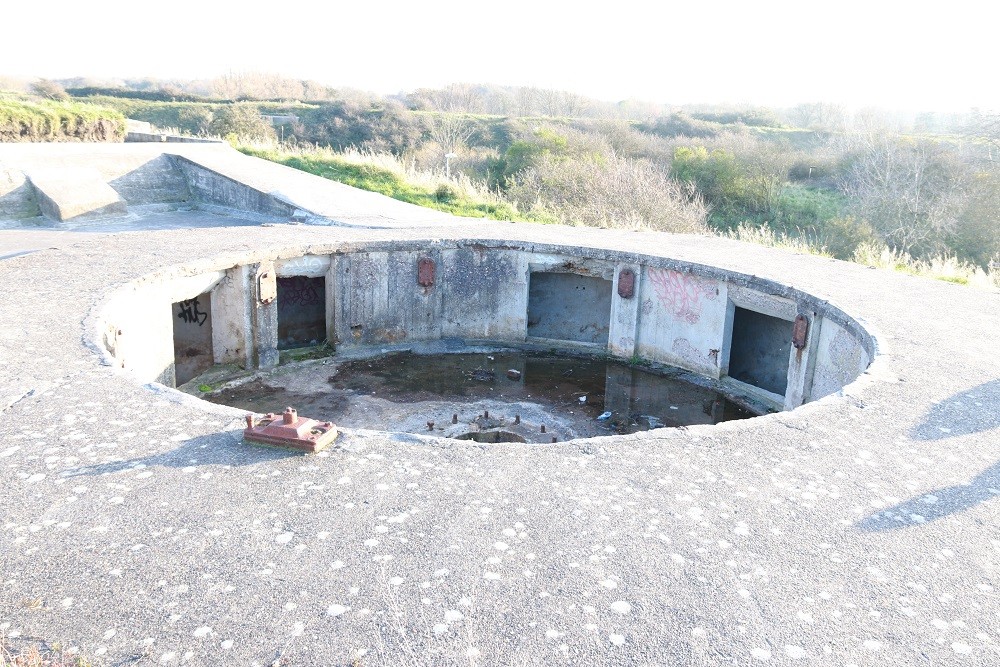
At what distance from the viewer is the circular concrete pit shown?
3523 mm

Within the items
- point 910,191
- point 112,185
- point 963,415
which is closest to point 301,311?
point 112,185

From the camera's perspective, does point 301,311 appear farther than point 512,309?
No

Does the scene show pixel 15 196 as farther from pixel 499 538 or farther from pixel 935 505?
pixel 935 505

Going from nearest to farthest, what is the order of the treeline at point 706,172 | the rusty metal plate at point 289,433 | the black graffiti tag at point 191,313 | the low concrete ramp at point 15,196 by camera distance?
the rusty metal plate at point 289,433
the black graffiti tag at point 191,313
the low concrete ramp at point 15,196
the treeline at point 706,172

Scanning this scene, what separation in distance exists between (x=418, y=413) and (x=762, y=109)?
5618cm

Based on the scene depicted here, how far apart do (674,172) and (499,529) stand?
27.2 metres

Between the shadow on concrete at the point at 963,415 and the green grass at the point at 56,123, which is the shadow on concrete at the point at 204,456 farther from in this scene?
the green grass at the point at 56,123

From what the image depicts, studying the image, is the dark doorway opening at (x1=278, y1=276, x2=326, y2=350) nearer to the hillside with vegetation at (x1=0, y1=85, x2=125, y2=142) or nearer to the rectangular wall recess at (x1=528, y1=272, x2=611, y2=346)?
the rectangular wall recess at (x1=528, y1=272, x2=611, y2=346)

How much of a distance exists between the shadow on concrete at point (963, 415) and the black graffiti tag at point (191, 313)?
8.84 m

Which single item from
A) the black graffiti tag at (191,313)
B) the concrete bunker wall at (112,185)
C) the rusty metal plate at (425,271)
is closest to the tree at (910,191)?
the rusty metal plate at (425,271)

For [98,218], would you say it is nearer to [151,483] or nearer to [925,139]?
[151,483]

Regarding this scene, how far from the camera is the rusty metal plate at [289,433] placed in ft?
17.0

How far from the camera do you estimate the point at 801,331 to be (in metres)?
9.90

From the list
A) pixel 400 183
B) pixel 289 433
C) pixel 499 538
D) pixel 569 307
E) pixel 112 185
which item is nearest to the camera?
pixel 499 538
